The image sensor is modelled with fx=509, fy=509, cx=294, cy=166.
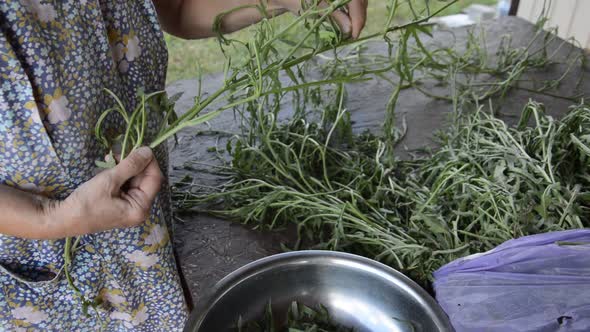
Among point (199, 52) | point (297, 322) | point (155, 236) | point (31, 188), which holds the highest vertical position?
point (31, 188)

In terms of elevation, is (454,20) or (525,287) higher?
(525,287)

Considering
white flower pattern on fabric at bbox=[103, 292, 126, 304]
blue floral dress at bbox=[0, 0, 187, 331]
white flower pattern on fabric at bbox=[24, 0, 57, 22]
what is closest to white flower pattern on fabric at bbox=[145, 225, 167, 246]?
blue floral dress at bbox=[0, 0, 187, 331]

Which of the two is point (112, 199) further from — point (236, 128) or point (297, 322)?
point (236, 128)

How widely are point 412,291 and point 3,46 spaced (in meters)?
0.60

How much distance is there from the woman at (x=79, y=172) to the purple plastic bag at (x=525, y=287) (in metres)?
0.39

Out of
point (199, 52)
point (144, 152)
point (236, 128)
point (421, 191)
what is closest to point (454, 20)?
point (199, 52)

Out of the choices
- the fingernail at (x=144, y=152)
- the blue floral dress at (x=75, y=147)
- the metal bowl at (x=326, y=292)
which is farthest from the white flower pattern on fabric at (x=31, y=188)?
the metal bowl at (x=326, y=292)

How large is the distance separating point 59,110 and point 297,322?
17.7 inches

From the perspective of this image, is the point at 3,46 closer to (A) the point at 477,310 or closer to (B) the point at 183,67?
(A) the point at 477,310

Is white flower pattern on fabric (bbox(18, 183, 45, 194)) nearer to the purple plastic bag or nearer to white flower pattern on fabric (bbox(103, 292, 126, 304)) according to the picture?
white flower pattern on fabric (bbox(103, 292, 126, 304))

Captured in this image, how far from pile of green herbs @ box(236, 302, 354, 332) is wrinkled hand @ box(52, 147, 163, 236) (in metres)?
0.27

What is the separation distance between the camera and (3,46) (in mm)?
532

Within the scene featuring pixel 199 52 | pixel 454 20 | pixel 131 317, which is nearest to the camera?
pixel 131 317

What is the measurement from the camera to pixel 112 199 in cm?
58
